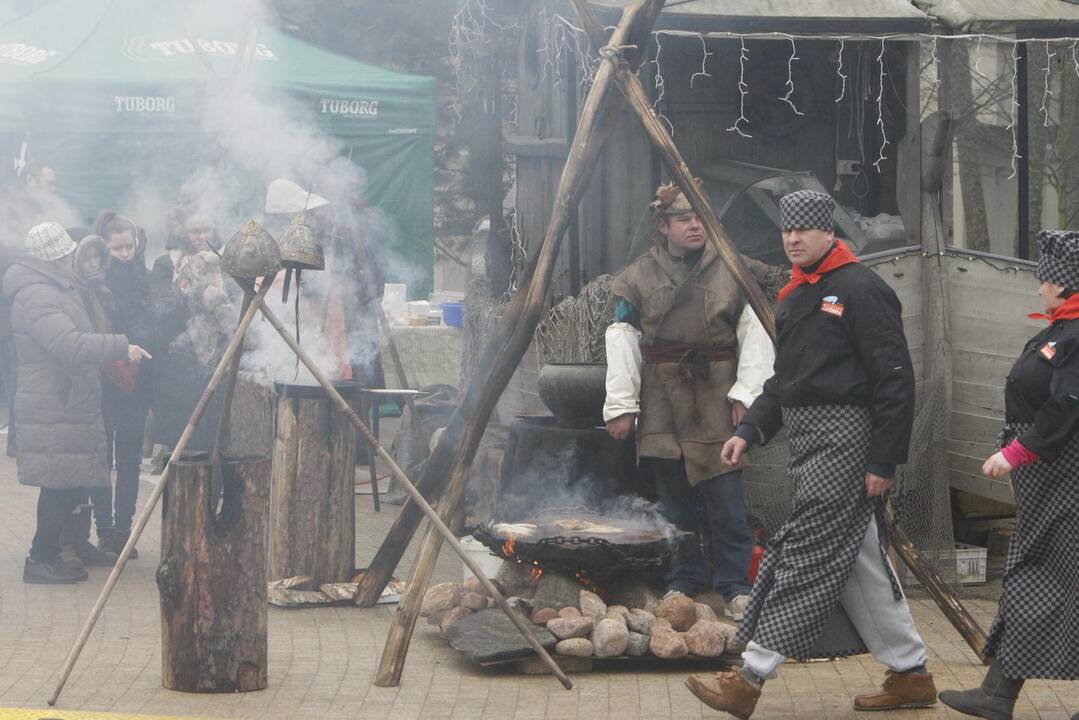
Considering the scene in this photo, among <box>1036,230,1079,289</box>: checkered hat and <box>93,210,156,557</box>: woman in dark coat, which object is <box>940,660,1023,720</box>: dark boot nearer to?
<box>1036,230,1079,289</box>: checkered hat

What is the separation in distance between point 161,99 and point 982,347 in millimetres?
8223

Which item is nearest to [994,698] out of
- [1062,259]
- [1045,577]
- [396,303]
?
[1045,577]

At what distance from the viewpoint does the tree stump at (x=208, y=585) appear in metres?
6.25

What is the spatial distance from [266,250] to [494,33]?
5297mm

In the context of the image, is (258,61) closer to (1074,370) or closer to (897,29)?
(897,29)

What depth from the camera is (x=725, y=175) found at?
10.7m

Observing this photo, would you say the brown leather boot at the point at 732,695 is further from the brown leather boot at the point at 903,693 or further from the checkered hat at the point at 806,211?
the checkered hat at the point at 806,211

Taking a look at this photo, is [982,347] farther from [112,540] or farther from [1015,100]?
[112,540]

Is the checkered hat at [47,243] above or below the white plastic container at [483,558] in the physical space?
above

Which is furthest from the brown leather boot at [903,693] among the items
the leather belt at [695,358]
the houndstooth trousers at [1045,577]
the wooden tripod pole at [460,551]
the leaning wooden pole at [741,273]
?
the leather belt at [695,358]

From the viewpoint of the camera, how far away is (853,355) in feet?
19.1

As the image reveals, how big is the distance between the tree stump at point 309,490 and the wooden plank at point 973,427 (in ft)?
10.7

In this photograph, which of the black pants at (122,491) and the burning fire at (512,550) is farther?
the black pants at (122,491)

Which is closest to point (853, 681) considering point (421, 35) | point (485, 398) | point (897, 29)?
point (485, 398)
